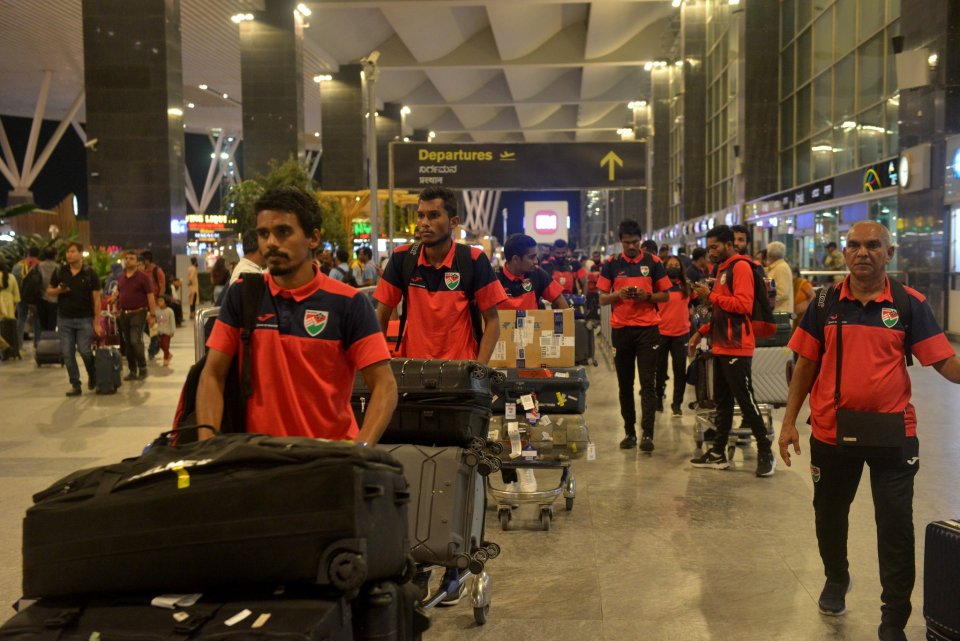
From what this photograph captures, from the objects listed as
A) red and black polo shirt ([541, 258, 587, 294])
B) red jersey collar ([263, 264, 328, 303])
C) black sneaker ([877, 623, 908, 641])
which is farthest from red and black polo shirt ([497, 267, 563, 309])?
red and black polo shirt ([541, 258, 587, 294])

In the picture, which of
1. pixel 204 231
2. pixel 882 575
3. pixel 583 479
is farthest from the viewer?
pixel 204 231

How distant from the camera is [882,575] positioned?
13.9 feet

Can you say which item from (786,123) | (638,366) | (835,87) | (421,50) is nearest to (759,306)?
(638,366)

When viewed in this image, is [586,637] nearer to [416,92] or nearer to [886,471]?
[886,471]

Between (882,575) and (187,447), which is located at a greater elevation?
(187,447)

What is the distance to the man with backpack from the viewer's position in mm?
7520

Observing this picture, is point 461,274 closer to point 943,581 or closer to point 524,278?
point 943,581

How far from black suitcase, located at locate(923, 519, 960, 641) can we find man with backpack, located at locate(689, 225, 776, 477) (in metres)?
3.79

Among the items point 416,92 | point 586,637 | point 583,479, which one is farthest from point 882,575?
point 416,92

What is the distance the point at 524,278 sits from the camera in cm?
902

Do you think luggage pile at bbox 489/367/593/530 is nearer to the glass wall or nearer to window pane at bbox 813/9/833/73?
the glass wall

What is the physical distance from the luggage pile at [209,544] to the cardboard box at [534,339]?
4.62 metres

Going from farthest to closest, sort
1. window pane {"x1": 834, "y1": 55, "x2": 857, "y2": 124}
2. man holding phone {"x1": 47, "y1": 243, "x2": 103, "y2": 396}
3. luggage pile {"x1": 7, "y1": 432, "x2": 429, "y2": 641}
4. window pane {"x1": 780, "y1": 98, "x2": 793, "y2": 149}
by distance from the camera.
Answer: window pane {"x1": 780, "y1": 98, "x2": 793, "y2": 149} → window pane {"x1": 834, "y1": 55, "x2": 857, "y2": 124} → man holding phone {"x1": 47, "y1": 243, "x2": 103, "y2": 396} → luggage pile {"x1": 7, "y1": 432, "x2": 429, "y2": 641}

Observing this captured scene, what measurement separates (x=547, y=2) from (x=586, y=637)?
3161cm
